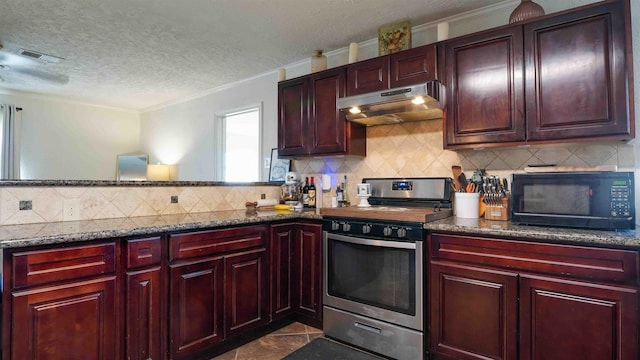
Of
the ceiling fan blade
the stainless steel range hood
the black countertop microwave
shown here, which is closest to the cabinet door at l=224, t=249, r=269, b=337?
the stainless steel range hood

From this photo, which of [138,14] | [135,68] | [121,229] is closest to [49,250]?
[121,229]

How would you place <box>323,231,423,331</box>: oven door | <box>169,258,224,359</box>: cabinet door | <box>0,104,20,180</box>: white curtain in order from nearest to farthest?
<box>169,258,224,359</box>: cabinet door < <box>323,231,423,331</box>: oven door < <box>0,104,20,180</box>: white curtain

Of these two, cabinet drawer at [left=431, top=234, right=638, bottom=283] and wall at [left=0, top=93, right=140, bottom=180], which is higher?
wall at [left=0, top=93, right=140, bottom=180]

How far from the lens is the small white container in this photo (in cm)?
219

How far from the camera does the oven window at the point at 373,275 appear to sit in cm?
205

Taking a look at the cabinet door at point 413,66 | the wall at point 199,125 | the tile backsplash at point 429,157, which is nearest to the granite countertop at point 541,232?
the tile backsplash at point 429,157

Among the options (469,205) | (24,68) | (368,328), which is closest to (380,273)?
(368,328)

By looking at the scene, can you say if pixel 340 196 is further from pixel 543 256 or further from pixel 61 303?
pixel 61 303

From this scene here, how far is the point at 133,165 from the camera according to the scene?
19.6ft

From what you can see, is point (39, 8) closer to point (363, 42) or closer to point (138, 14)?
point (138, 14)

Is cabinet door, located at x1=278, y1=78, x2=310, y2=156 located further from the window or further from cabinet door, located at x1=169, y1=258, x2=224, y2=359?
cabinet door, located at x1=169, y1=258, x2=224, y2=359

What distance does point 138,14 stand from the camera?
2588 mm

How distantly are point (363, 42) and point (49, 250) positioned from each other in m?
2.77

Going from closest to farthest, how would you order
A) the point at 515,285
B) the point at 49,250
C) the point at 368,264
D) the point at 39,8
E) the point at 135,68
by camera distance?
the point at 49,250
the point at 515,285
the point at 368,264
the point at 39,8
the point at 135,68
